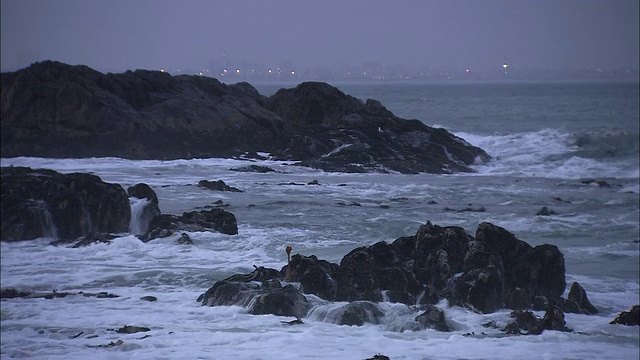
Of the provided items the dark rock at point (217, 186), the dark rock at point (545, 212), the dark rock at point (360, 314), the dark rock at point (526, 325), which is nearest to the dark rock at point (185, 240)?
the dark rock at point (360, 314)

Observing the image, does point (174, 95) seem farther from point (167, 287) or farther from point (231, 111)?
point (167, 287)

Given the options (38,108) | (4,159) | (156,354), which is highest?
(38,108)

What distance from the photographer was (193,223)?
65.9 ft

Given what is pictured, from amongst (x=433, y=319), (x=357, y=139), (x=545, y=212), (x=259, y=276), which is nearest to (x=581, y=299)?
(x=433, y=319)

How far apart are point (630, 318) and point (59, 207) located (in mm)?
13077

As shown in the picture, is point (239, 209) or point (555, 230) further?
point (239, 209)

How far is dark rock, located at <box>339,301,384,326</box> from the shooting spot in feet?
41.7

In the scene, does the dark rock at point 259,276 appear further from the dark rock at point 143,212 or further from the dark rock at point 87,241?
the dark rock at point 143,212

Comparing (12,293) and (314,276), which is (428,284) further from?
(12,293)

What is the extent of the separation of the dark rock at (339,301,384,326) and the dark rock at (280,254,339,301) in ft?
2.90

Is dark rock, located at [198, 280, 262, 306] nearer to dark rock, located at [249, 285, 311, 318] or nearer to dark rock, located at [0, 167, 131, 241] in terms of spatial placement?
dark rock, located at [249, 285, 311, 318]

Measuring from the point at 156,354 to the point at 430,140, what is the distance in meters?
29.7

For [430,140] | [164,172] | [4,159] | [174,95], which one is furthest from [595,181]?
[4,159]

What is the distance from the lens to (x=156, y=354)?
1102cm
